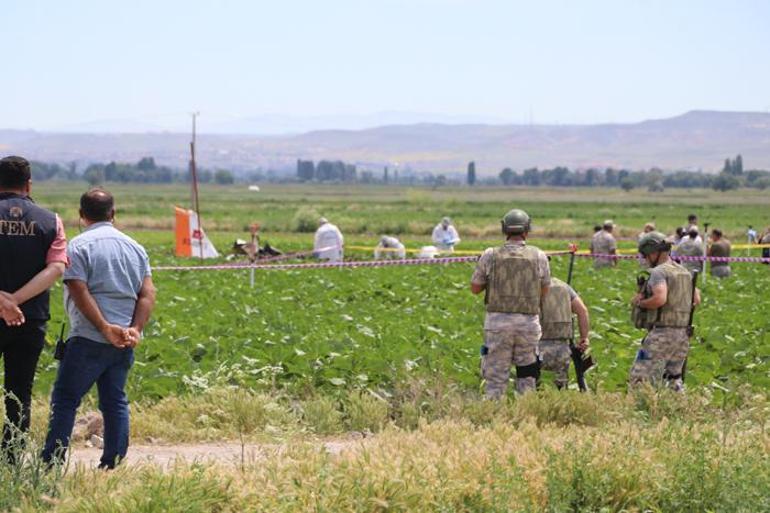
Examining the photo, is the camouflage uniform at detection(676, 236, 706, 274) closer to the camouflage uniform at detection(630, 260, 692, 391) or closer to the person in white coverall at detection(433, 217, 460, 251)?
the person in white coverall at detection(433, 217, 460, 251)

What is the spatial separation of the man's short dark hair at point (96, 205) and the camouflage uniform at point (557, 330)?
4.24 metres

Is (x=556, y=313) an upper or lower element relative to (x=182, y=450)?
upper

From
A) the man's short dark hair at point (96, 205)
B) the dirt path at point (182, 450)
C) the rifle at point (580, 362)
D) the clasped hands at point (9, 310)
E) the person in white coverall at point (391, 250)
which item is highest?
the man's short dark hair at point (96, 205)

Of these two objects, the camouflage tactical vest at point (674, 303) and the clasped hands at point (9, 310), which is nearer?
the clasped hands at point (9, 310)

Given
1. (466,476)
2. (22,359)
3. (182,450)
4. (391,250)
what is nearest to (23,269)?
(22,359)

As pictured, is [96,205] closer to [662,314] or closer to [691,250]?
[662,314]

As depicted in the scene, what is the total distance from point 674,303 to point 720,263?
57.8 feet

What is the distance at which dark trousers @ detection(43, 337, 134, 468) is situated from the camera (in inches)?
294

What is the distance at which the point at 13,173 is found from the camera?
7.59m

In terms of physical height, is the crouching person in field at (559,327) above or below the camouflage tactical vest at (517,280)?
below

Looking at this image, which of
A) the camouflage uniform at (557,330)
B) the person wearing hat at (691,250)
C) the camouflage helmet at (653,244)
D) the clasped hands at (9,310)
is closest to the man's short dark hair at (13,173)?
the clasped hands at (9,310)

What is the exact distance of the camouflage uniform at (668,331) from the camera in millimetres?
10406

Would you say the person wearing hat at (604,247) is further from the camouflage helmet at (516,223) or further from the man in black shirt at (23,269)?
the man in black shirt at (23,269)

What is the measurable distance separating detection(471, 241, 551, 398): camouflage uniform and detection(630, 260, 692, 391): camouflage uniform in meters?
1.08
